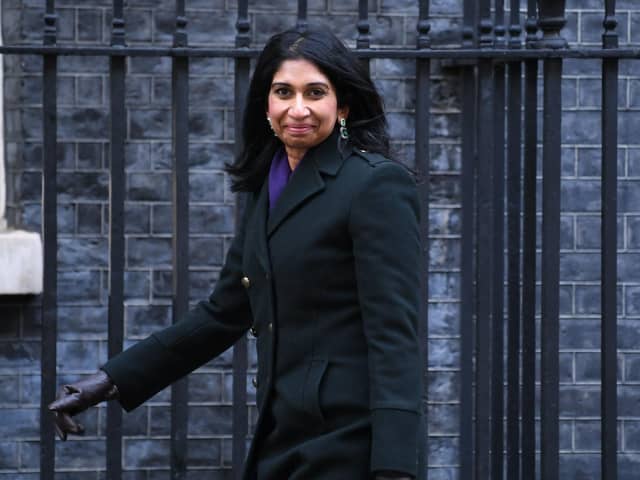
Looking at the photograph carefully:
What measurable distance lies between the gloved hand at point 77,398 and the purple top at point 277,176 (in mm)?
612

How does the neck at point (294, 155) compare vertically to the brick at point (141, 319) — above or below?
above

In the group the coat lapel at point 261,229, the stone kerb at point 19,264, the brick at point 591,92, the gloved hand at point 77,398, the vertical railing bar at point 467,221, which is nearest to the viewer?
the coat lapel at point 261,229

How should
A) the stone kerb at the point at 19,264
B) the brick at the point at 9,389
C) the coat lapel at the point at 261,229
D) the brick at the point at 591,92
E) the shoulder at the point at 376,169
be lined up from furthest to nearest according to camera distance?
1. the brick at the point at 591,92
2. the brick at the point at 9,389
3. the stone kerb at the point at 19,264
4. the coat lapel at the point at 261,229
5. the shoulder at the point at 376,169

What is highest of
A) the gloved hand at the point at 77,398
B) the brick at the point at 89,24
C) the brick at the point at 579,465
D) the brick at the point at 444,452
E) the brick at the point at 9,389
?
the brick at the point at 89,24

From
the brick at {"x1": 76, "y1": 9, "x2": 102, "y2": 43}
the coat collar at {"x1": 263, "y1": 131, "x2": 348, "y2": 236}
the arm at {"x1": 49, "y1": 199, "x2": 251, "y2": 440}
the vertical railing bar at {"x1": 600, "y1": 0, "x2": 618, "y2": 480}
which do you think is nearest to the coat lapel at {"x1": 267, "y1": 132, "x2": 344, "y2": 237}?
the coat collar at {"x1": 263, "y1": 131, "x2": 348, "y2": 236}

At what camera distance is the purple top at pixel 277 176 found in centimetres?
344

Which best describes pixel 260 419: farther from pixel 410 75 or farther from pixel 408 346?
pixel 410 75

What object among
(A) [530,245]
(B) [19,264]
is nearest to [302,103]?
(A) [530,245]

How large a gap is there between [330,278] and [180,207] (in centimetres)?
90

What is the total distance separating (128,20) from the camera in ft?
20.0

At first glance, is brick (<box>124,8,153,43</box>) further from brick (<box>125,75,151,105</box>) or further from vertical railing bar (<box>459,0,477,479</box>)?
vertical railing bar (<box>459,0,477,479</box>)

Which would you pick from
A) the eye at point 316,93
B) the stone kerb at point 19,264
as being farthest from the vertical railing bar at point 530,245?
the stone kerb at point 19,264

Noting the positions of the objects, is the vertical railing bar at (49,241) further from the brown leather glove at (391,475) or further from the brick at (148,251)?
the brick at (148,251)

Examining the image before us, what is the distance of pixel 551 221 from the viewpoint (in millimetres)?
4141
